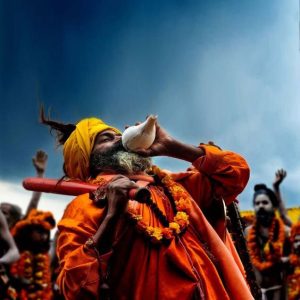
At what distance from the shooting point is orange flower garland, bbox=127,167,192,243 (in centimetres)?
189

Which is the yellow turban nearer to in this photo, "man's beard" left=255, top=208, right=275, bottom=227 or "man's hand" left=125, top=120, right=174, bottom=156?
"man's hand" left=125, top=120, right=174, bottom=156

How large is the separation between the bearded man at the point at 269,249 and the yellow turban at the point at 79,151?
3.46m

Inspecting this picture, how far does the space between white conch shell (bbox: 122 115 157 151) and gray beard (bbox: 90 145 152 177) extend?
3.9 inches

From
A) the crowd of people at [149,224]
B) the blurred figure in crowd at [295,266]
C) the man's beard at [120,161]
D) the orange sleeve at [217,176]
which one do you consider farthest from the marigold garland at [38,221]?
the orange sleeve at [217,176]

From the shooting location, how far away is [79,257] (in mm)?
1787

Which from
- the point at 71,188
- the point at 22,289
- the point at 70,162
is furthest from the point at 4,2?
the point at 22,289

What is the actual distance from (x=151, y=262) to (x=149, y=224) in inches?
5.2

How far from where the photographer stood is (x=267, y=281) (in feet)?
17.5

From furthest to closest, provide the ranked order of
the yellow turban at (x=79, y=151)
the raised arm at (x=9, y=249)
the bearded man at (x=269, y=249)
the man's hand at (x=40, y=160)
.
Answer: the bearded man at (x=269, y=249) < the raised arm at (x=9, y=249) < the man's hand at (x=40, y=160) < the yellow turban at (x=79, y=151)

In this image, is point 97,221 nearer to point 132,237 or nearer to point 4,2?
point 132,237

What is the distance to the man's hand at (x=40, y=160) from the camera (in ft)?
9.36

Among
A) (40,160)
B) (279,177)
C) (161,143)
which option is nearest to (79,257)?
(161,143)

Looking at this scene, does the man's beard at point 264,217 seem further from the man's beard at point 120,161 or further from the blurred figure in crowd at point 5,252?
the man's beard at point 120,161

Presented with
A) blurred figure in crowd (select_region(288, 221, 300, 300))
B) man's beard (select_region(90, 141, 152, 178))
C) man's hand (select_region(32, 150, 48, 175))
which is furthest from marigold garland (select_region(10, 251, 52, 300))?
man's beard (select_region(90, 141, 152, 178))
